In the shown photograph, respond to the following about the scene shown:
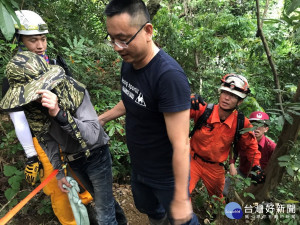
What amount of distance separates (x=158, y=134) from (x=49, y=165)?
1283mm

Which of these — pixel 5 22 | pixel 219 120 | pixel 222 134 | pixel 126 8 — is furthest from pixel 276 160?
pixel 5 22

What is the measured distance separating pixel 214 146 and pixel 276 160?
709 mm

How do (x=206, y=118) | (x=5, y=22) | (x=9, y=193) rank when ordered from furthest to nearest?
(x=206, y=118), (x=9, y=193), (x=5, y=22)

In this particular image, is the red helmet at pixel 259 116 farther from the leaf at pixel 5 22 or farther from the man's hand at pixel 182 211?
the leaf at pixel 5 22

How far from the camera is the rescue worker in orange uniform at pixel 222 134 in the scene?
2709mm

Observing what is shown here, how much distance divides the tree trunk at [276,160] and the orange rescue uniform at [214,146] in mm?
273

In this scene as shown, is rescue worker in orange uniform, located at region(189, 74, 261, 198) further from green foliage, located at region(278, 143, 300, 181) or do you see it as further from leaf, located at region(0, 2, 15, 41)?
leaf, located at region(0, 2, 15, 41)

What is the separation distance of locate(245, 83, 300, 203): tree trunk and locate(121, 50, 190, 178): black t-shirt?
1322 millimetres

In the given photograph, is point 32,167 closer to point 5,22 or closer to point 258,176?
point 5,22

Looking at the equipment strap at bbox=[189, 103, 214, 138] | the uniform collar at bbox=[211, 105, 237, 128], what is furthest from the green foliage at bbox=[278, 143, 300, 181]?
the equipment strap at bbox=[189, 103, 214, 138]

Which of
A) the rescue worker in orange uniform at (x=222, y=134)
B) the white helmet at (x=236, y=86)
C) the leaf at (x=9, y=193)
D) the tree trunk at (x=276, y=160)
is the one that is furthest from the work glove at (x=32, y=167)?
the tree trunk at (x=276, y=160)

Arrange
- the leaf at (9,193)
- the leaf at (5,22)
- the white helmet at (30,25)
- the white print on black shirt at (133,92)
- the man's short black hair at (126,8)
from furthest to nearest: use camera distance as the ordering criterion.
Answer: the leaf at (9,193), the white helmet at (30,25), the white print on black shirt at (133,92), the man's short black hair at (126,8), the leaf at (5,22)

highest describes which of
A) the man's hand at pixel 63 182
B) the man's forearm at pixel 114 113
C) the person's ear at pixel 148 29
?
the person's ear at pixel 148 29

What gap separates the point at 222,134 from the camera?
2.75 meters
